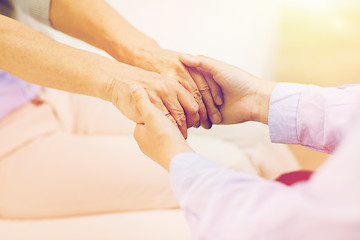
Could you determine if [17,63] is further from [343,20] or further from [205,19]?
[343,20]

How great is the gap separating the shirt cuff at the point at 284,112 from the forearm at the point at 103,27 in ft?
1.28

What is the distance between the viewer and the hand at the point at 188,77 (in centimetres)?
95

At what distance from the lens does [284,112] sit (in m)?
0.83

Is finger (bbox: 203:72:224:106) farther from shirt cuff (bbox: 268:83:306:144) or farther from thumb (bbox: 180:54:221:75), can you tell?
shirt cuff (bbox: 268:83:306:144)

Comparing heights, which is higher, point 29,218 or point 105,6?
point 105,6

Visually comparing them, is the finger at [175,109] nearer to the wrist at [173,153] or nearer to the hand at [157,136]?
the hand at [157,136]

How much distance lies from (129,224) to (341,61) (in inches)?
41.1

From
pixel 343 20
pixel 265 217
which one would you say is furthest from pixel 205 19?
pixel 265 217

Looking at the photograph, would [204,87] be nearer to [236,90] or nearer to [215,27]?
[236,90]

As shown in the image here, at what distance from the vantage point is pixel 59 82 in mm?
832

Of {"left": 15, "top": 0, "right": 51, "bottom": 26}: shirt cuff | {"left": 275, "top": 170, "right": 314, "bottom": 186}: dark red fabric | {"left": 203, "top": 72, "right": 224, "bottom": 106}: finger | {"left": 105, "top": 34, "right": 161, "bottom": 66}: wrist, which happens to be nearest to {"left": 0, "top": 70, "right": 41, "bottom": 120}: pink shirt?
{"left": 15, "top": 0, "right": 51, "bottom": 26}: shirt cuff

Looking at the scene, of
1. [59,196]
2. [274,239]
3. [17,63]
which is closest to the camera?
[274,239]

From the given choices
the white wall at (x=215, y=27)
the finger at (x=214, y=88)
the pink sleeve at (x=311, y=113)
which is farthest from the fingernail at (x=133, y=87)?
the white wall at (x=215, y=27)

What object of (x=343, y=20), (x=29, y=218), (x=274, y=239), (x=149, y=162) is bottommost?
(x=29, y=218)
